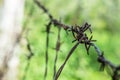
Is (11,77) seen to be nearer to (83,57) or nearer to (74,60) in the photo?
(74,60)

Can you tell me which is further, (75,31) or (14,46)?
(14,46)

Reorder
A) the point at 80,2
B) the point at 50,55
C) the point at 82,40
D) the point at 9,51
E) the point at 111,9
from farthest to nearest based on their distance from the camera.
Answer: the point at 111,9 < the point at 80,2 < the point at 50,55 < the point at 9,51 < the point at 82,40

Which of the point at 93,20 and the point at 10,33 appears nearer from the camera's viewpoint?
the point at 10,33

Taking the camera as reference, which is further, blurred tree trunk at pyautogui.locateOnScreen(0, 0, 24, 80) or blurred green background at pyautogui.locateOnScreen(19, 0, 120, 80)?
blurred green background at pyautogui.locateOnScreen(19, 0, 120, 80)

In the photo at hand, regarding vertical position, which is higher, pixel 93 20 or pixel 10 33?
pixel 93 20

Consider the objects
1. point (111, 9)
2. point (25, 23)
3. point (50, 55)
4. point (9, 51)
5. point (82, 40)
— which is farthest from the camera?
point (111, 9)

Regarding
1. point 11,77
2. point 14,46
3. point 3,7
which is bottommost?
point 11,77

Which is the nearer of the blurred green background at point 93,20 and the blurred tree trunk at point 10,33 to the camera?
the blurred tree trunk at point 10,33

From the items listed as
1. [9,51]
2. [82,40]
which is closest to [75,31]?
[82,40]
